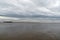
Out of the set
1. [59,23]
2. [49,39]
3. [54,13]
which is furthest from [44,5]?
[49,39]

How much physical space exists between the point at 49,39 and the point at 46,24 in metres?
0.17

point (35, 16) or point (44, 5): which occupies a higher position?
point (44, 5)

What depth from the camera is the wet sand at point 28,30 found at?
0.85 m

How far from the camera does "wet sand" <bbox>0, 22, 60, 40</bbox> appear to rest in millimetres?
854

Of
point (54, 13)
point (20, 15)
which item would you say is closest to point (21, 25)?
point (20, 15)

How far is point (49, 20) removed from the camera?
2.81 feet

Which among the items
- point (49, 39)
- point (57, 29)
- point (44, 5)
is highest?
point (44, 5)

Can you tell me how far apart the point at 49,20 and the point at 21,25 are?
0.30 m

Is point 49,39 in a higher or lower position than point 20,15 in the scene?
lower

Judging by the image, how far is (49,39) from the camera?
885 mm

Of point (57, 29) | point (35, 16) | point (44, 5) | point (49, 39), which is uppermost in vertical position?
point (44, 5)

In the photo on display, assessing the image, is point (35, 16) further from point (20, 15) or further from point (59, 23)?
point (59, 23)

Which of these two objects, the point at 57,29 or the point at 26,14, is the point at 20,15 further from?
the point at 57,29

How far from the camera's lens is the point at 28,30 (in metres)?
0.86
